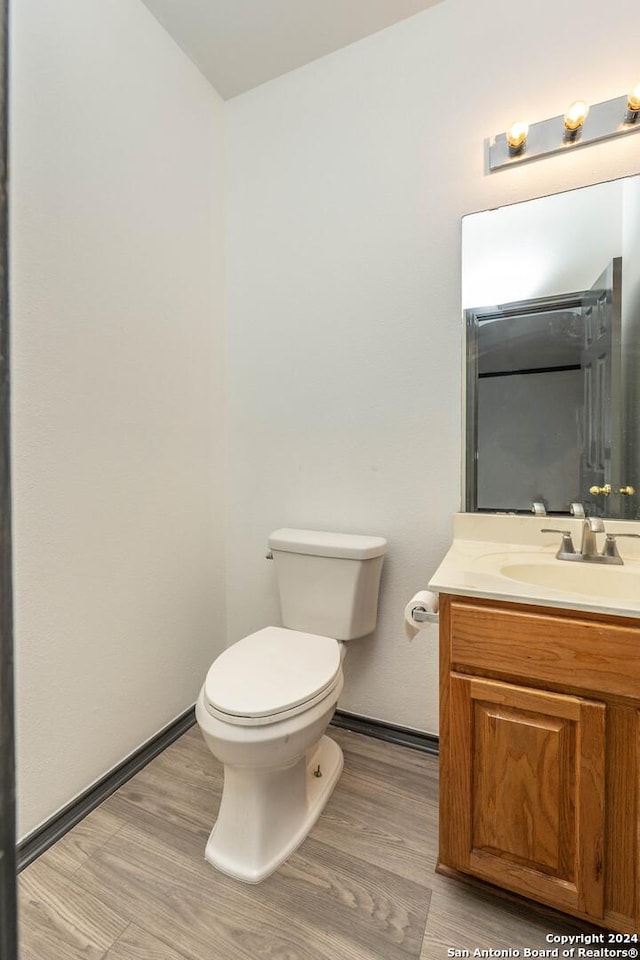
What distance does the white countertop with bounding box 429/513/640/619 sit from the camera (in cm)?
93

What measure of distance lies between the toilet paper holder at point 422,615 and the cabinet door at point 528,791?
141 millimetres

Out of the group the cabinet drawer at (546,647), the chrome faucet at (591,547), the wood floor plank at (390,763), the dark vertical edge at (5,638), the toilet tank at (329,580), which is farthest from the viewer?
the toilet tank at (329,580)

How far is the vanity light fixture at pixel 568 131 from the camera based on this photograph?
1.24 meters

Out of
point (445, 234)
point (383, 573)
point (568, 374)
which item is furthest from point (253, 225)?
point (383, 573)

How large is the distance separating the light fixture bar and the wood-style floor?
202 centimetres

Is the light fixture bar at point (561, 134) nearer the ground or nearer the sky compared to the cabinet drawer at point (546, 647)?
nearer the sky

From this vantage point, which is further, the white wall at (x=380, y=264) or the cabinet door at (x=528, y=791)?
the white wall at (x=380, y=264)

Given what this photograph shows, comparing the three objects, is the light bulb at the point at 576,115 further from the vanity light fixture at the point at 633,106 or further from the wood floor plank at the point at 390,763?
the wood floor plank at the point at 390,763

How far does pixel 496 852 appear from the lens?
3.26 ft

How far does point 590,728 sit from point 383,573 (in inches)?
31.9

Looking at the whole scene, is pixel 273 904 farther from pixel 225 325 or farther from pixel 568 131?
pixel 568 131

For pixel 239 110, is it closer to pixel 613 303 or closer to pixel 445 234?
pixel 445 234
